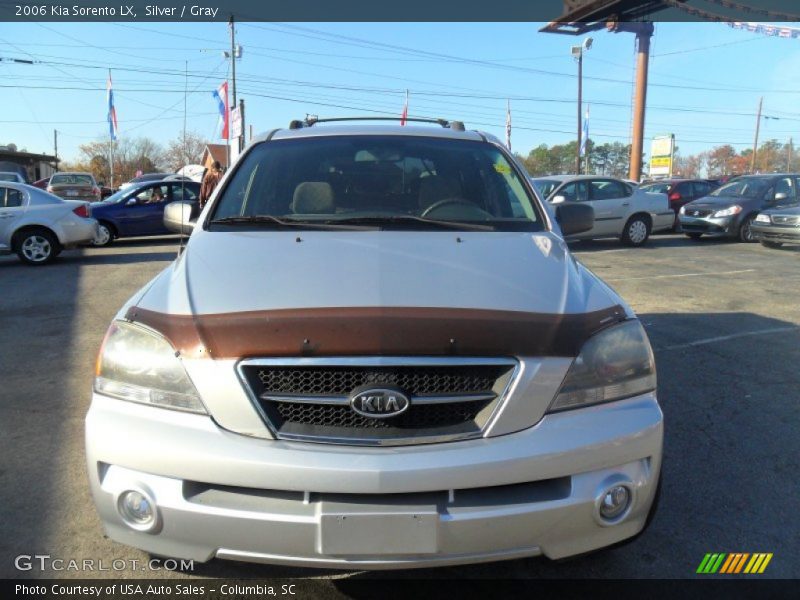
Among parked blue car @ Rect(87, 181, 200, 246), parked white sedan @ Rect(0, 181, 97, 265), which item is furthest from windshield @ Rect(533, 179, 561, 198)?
parked white sedan @ Rect(0, 181, 97, 265)

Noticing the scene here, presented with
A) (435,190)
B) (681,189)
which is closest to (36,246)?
(435,190)

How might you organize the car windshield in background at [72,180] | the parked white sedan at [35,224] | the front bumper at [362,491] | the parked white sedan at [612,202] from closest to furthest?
the front bumper at [362,491] → the parked white sedan at [35,224] → the parked white sedan at [612,202] → the car windshield in background at [72,180]

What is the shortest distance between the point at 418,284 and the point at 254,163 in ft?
5.83

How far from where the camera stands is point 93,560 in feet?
8.50

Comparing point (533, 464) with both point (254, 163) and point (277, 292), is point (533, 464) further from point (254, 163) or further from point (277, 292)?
point (254, 163)

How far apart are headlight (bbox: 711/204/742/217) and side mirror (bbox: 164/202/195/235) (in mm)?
14450

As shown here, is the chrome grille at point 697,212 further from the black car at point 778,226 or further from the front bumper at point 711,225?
the black car at point 778,226

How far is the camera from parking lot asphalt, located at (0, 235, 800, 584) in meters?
2.60

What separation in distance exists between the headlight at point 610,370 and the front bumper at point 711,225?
47.3 ft

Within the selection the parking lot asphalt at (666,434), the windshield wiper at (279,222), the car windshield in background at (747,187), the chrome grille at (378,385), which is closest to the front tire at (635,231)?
the car windshield in background at (747,187)

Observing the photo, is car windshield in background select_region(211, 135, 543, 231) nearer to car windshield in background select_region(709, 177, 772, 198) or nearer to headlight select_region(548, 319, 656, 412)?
headlight select_region(548, 319, 656, 412)

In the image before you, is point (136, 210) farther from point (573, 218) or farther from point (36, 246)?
point (573, 218)

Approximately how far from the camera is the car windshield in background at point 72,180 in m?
24.0

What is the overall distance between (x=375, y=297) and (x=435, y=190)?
1474 mm
